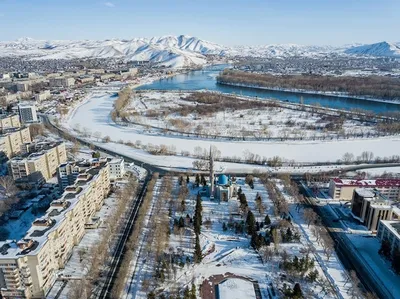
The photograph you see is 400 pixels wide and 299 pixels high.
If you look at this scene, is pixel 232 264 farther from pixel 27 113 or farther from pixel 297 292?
pixel 27 113

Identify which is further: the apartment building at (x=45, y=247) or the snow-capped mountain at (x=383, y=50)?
the snow-capped mountain at (x=383, y=50)

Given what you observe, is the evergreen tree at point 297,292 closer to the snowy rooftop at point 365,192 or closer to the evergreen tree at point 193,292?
the evergreen tree at point 193,292

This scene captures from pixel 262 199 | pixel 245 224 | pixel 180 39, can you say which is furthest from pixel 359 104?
pixel 180 39

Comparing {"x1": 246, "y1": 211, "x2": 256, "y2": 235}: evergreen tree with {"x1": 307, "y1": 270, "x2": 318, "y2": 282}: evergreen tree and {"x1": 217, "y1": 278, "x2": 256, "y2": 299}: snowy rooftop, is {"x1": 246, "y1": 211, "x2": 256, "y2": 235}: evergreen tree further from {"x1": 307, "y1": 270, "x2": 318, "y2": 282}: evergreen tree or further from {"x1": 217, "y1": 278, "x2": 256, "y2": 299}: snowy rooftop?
{"x1": 307, "y1": 270, "x2": 318, "y2": 282}: evergreen tree

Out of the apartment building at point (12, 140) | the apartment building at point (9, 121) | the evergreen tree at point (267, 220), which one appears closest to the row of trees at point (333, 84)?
the evergreen tree at point (267, 220)

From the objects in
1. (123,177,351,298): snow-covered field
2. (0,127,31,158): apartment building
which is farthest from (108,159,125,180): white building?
(0,127,31,158): apartment building

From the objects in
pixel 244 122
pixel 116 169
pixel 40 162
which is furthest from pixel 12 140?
pixel 244 122
